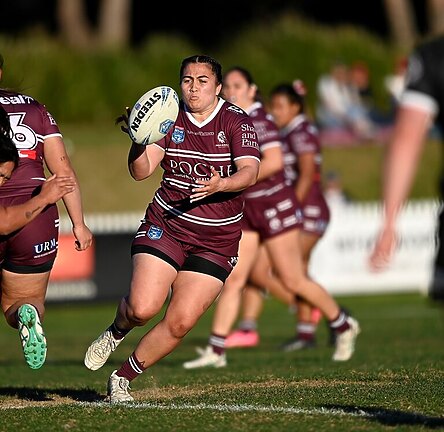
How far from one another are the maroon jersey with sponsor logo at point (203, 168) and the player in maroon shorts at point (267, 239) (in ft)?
9.47

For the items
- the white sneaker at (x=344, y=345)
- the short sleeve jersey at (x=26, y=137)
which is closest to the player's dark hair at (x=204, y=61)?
the short sleeve jersey at (x=26, y=137)

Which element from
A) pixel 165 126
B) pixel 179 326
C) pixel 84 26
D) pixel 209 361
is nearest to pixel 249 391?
pixel 179 326

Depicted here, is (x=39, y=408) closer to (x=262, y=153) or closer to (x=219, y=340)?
(x=219, y=340)

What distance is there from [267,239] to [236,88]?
1.51 m

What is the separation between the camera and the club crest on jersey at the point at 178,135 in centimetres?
831

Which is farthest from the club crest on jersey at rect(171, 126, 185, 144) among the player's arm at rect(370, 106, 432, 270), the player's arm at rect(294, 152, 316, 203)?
the player's arm at rect(294, 152, 316, 203)

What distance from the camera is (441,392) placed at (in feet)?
26.2

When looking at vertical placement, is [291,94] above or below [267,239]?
above

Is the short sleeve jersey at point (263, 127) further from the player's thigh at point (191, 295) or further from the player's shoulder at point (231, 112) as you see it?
the player's thigh at point (191, 295)

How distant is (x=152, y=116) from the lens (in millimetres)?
7824

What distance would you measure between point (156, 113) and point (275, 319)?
34.3 feet

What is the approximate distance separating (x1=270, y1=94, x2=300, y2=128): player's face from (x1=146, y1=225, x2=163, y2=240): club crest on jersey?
15.8 ft

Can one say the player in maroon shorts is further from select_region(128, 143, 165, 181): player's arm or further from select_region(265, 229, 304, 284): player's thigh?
select_region(128, 143, 165, 181): player's arm

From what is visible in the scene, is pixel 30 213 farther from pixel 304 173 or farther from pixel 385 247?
pixel 304 173
